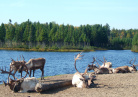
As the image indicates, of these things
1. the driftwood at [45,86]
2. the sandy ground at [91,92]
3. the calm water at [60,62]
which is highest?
the driftwood at [45,86]

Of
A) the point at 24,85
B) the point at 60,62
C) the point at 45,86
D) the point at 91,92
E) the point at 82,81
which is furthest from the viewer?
the point at 60,62

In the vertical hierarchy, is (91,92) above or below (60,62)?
above

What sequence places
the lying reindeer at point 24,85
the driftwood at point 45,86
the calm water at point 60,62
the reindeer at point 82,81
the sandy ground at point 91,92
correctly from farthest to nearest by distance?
the calm water at point 60,62 < the reindeer at point 82,81 < the lying reindeer at point 24,85 < the driftwood at point 45,86 < the sandy ground at point 91,92

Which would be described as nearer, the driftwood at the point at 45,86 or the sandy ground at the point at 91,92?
the sandy ground at the point at 91,92

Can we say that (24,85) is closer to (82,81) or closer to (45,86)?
(45,86)

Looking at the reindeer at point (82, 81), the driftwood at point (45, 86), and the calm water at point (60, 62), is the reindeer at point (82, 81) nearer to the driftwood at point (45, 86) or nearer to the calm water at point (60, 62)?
the driftwood at point (45, 86)

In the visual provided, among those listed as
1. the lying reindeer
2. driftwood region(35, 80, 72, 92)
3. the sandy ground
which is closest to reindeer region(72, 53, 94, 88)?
the sandy ground

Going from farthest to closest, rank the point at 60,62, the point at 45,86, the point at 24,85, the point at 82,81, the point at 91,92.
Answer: the point at 60,62
the point at 82,81
the point at 24,85
the point at 45,86
the point at 91,92

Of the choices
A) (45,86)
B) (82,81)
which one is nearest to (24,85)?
(45,86)

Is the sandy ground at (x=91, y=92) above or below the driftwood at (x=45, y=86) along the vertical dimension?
below

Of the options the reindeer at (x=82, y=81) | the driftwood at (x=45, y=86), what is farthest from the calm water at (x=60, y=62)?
the driftwood at (x=45, y=86)

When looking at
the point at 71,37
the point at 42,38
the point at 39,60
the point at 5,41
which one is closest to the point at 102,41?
the point at 71,37

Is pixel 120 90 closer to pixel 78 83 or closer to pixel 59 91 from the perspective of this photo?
pixel 78 83

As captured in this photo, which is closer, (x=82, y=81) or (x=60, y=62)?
(x=82, y=81)
